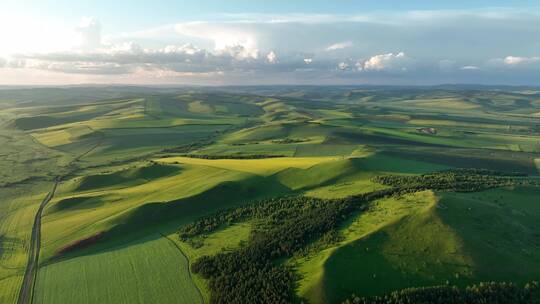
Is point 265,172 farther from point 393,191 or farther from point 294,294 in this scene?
point 294,294

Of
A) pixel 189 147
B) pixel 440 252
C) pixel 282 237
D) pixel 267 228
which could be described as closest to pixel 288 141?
pixel 189 147

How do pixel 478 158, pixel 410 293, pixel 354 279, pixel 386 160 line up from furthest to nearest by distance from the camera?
pixel 478 158
pixel 386 160
pixel 354 279
pixel 410 293

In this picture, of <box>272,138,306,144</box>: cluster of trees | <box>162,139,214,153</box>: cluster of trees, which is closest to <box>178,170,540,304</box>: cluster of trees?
<box>272,138,306,144</box>: cluster of trees

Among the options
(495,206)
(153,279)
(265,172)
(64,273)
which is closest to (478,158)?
(495,206)

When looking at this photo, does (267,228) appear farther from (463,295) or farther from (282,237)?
(463,295)

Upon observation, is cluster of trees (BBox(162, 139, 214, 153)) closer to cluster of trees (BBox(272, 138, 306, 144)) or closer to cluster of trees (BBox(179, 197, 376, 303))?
cluster of trees (BBox(272, 138, 306, 144))

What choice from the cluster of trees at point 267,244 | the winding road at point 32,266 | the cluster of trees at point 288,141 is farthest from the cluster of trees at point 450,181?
the winding road at point 32,266

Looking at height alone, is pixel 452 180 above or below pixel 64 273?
above
